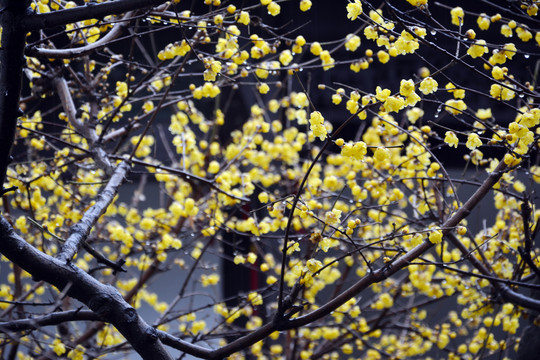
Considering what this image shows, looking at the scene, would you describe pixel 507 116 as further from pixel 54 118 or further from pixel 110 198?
pixel 54 118

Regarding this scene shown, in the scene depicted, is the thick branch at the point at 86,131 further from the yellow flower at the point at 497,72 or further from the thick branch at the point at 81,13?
the yellow flower at the point at 497,72

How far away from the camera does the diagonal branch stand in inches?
81.8

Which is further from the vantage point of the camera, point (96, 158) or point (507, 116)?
Answer: point (507, 116)

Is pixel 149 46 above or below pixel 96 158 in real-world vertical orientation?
above

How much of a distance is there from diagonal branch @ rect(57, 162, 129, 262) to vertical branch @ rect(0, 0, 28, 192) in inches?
14.1

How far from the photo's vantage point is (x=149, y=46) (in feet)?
20.1

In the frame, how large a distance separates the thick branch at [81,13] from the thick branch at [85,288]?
701mm

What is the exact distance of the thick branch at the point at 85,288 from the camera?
6.17 ft

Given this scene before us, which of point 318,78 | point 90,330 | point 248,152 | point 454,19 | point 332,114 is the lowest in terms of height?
point 90,330

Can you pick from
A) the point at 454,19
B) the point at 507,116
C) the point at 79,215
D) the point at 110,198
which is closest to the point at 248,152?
the point at 79,215

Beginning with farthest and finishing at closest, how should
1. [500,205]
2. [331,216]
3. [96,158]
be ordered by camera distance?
[500,205]
[96,158]
[331,216]

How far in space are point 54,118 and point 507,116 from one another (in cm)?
457

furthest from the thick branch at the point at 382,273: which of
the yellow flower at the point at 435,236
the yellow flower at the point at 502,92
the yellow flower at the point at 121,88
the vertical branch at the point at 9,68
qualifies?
the yellow flower at the point at 121,88

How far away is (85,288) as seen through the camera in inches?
77.8
